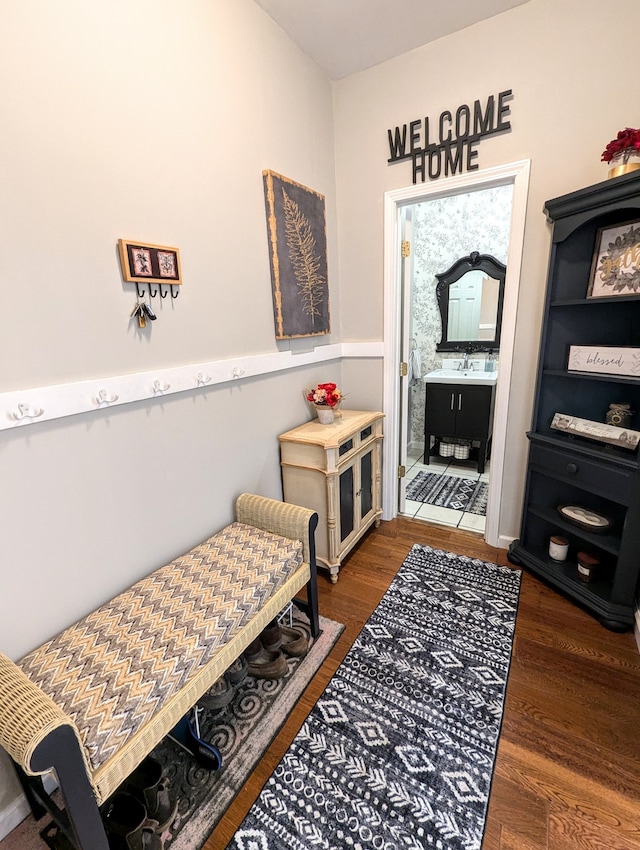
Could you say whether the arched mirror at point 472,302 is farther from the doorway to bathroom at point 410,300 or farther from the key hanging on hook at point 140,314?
the key hanging on hook at point 140,314

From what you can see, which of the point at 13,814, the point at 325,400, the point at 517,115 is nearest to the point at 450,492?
the point at 325,400

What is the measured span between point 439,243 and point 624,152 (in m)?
2.11

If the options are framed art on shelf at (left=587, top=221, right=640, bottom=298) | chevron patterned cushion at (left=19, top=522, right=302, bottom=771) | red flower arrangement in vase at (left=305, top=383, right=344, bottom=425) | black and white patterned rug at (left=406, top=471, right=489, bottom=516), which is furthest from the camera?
black and white patterned rug at (left=406, top=471, right=489, bottom=516)

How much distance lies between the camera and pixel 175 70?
1.39 m

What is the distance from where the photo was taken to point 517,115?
1.84m

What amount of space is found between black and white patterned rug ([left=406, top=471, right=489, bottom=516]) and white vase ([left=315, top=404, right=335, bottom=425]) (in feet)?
4.15

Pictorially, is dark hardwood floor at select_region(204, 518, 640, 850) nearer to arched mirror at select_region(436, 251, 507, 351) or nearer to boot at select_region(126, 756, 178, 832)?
boot at select_region(126, 756, 178, 832)

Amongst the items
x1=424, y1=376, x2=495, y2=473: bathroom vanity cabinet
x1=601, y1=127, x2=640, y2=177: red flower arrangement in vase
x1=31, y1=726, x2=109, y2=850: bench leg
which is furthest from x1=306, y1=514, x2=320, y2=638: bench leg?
x1=424, y1=376, x2=495, y2=473: bathroom vanity cabinet

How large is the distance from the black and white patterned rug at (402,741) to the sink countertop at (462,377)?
1.87 m

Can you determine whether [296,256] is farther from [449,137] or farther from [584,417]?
[584,417]

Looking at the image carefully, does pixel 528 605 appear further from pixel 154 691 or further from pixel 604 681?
pixel 154 691

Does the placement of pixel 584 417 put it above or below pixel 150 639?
above

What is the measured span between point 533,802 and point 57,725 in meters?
1.36

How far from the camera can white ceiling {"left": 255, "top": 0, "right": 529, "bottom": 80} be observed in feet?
5.62
